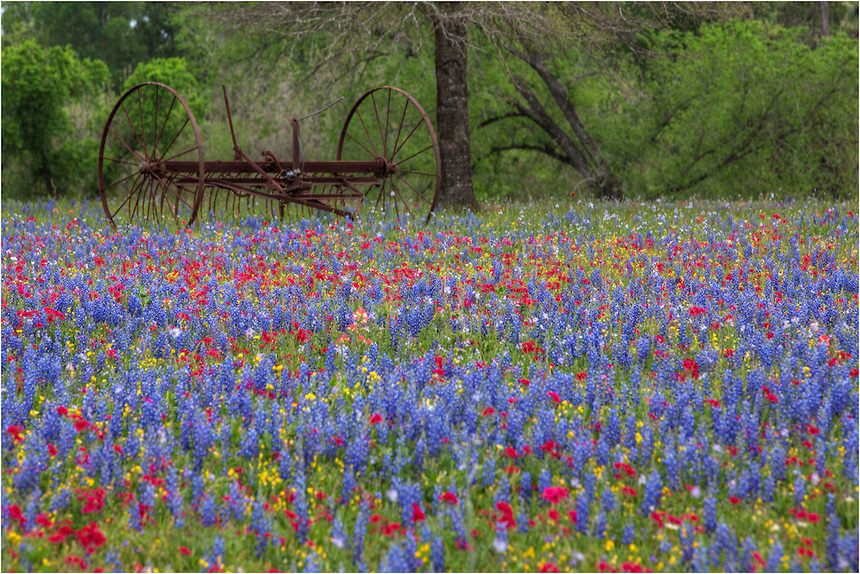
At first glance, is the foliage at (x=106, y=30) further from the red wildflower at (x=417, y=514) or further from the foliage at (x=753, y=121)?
the red wildflower at (x=417, y=514)

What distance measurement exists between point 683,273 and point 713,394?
288 cm

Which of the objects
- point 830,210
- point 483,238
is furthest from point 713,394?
point 830,210

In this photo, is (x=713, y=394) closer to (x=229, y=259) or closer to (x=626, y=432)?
(x=626, y=432)

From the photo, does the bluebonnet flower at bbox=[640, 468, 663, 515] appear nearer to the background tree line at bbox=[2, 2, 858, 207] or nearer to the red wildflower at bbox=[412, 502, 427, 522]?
the red wildflower at bbox=[412, 502, 427, 522]

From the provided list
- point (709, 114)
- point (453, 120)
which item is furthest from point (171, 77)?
point (709, 114)

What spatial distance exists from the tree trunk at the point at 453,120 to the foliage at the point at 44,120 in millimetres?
8798

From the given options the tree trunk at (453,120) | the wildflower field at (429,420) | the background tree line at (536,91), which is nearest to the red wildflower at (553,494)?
the wildflower field at (429,420)

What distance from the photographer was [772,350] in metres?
4.55

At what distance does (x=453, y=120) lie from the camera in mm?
13547

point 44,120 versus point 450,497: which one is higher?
point 44,120

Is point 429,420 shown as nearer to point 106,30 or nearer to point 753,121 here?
point 753,121

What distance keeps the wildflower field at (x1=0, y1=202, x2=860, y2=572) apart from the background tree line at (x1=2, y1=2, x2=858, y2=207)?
749 centimetres

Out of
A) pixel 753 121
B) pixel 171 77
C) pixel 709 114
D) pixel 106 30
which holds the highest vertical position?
pixel 106 30

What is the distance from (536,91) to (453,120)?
609 centimetres
